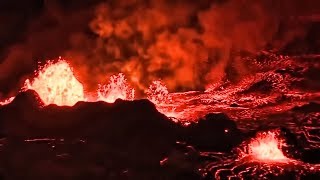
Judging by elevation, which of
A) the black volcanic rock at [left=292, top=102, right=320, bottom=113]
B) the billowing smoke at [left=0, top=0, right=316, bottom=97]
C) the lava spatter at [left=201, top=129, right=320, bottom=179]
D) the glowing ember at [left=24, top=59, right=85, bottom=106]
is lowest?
the lava spatter at [left=201, top=129, right=320, bottom=179]

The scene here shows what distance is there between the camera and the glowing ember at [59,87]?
13430 mm

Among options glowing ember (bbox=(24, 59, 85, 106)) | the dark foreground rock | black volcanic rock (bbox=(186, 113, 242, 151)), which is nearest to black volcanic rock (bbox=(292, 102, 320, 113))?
black volcanic rock (bbox=(186, 113, 242, 151))

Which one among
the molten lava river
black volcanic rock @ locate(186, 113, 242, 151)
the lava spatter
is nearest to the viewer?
the molten lava river

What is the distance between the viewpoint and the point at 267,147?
1138 cm

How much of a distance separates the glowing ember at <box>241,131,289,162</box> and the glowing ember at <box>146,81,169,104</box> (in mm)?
4666

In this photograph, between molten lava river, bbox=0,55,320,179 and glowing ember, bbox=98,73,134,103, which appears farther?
glowing ember, bbox=98,73,134,103

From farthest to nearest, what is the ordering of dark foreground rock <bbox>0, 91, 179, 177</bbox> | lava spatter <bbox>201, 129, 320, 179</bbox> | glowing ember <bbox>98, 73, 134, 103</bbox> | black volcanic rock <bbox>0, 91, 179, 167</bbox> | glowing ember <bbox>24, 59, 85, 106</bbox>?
glowing ember <bbox>98, 73, 134, 103</bbox>
glowing ember <bbox>24, 59, 85, 106</bbox>
black volcanic rock <bbox>0, 91, 179, 167</bbox>
dark foreground rock <bbox>0, 91, 179, 177</bbox>
lava spatter <bbox>201, 129, 320, 179</bbox>

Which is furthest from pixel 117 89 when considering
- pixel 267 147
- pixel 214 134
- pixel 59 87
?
pixel 267 147

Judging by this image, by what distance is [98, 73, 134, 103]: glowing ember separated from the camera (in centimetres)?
1591

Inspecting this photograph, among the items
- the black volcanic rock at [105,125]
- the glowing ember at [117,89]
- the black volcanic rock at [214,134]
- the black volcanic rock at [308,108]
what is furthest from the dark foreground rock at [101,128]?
the glowing ember at [117,89]

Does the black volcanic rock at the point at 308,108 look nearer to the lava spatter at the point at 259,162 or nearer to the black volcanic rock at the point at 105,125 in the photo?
the lava spatter at the point at 259,162

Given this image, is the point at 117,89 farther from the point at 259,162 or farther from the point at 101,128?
the point at 259,162

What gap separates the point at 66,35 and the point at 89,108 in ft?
24.6

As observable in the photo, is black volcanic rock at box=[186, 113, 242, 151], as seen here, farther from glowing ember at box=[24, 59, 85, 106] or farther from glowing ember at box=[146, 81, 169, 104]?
glowing ember at box=[146, 81, 169, 104]
